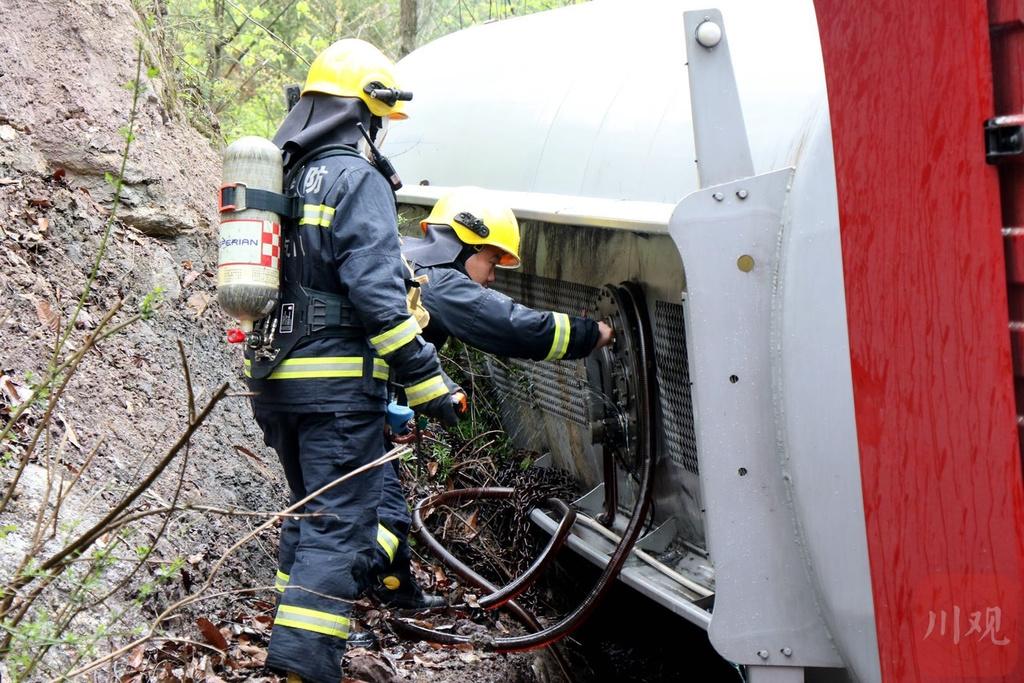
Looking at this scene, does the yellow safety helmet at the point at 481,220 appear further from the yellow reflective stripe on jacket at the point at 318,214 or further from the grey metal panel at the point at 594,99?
the yellow reflective stripe on jacket at the point at 318,214

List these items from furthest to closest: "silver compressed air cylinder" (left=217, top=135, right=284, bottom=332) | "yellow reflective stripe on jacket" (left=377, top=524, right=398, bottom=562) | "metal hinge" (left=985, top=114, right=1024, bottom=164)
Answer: "yellow reflective stripe on jacket" (left=377, top=524, right=398, bottom=562), "silver compressed air cylinder" (left=217, top=135, right=284, bottom=332), "metal hinge" (left=985, top=114, right=1024, bottom=164)

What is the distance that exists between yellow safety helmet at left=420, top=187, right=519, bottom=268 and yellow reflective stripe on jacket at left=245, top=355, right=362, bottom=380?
0.90 metres

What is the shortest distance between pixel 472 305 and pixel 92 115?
2.70 meters

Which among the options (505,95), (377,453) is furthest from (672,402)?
(505,95)

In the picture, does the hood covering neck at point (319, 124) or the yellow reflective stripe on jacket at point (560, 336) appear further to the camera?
the yellow reflective stripe on jacket at point (560, 336)

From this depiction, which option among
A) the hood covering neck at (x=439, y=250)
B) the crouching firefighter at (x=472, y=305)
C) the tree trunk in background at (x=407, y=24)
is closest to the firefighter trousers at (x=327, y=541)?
the crouching firefighter at (x=472, y=305)

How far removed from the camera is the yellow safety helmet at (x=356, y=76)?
3.92 m

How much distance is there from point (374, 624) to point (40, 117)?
3.03 meters

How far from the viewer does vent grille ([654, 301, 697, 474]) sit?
3.74 meters

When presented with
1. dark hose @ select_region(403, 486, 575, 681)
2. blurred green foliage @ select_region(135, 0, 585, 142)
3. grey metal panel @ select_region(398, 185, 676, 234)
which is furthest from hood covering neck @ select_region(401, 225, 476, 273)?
blurred green foliage @ select_region(135, 0, 585, 142)

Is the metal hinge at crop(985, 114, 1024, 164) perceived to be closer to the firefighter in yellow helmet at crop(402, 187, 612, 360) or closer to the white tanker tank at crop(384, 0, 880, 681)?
the white tanker tank at crop(384, 0, 880, 681)

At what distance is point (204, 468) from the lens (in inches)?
190

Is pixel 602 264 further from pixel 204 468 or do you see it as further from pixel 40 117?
pixel 40 117

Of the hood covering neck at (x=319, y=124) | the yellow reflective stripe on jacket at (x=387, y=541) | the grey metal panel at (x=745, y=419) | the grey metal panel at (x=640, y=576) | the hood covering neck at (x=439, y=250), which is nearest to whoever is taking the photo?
the grey metal panel at (x=745, y=419)
